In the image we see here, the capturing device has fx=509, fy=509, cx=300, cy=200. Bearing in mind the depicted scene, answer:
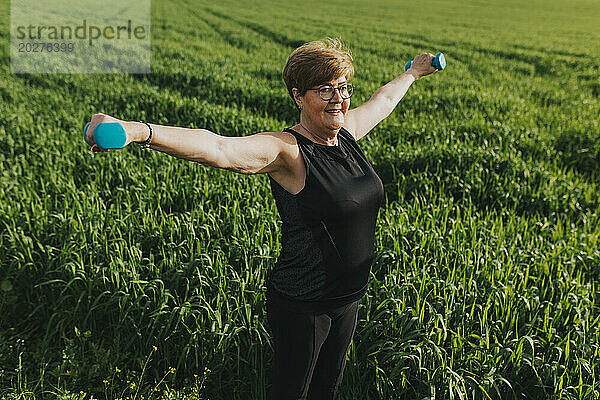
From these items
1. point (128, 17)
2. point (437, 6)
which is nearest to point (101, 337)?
point (128, 17)

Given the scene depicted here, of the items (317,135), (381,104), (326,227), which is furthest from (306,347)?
(381,104)

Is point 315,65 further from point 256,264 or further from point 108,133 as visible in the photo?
point 256,264

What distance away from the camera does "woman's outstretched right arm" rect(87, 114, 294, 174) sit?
160cm

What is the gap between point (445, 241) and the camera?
4.32 meters

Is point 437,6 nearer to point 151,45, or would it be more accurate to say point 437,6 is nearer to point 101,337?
point 151,45

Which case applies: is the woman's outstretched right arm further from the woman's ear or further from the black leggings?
the black leggings

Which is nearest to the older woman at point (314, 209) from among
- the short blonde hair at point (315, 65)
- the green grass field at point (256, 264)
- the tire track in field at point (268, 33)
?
the short blonde hair at point (315, 65)

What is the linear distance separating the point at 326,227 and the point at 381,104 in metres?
1.03

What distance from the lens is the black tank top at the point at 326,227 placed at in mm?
2107

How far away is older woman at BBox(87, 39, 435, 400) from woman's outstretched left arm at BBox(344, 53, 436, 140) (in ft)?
0.90

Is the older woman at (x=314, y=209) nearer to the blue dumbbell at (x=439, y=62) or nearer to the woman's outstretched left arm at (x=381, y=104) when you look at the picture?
the woman's outstretched left arm at (x=381, y=104)

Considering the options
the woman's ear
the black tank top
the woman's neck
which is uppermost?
the woman's ear

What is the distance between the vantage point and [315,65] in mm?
2055

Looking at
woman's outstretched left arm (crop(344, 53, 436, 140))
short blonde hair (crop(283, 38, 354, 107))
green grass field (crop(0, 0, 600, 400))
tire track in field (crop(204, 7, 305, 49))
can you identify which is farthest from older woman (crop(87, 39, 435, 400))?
tire track in field (crop(204, 7, 305, 49))
